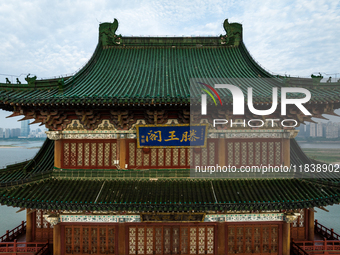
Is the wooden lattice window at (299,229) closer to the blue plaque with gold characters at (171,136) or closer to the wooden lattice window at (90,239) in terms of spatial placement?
the blue plaque with gold characters at (171,136)

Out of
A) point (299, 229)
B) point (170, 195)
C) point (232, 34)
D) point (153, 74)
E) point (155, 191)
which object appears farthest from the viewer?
point (232, 34)

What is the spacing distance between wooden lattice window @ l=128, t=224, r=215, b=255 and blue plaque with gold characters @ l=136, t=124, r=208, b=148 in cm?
401

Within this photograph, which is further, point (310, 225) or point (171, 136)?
point (310, 225)

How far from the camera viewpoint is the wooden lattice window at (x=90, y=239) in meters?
9.47

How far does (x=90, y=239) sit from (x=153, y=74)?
9.29 meters

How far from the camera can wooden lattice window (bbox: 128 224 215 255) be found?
945cm

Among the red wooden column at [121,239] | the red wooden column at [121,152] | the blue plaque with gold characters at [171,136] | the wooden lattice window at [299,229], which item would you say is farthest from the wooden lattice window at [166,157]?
the wooden lattice window at [299,229]

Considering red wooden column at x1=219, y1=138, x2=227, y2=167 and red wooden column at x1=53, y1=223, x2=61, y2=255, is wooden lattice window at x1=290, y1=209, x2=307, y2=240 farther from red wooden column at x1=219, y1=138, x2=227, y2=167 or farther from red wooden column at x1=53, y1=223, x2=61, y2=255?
red wooden column at x1=53, y1=223, x2=61, y2=255

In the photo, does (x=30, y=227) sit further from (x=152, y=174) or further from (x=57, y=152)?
(x=152, y=174)

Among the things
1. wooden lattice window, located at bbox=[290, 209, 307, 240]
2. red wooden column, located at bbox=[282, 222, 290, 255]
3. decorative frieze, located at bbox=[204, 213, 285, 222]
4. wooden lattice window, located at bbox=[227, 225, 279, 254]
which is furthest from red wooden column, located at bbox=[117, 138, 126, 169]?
wooden lattice window, located at bbox=[290, 209, 307, 240]

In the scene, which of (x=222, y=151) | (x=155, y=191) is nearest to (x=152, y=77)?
(x=222, y=151)

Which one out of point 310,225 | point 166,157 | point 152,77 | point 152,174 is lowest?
point 310,225

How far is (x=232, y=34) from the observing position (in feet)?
46.0

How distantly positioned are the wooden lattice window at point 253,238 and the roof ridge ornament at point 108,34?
13.9 metres
